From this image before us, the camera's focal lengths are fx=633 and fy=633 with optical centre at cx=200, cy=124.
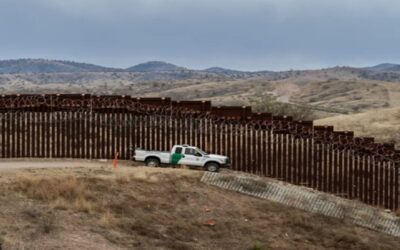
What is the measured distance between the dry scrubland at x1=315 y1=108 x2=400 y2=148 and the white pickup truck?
19.9m

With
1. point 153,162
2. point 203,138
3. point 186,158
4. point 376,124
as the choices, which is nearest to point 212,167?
point 186,158

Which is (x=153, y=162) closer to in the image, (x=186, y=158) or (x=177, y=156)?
(x=177, y=156)

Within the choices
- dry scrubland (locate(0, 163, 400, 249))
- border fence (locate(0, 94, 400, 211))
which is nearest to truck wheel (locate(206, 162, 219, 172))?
border fence (locate(0, 94, 400, 211))

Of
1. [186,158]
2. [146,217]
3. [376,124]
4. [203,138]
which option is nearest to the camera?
[146,217]

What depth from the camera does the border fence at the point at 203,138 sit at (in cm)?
3161

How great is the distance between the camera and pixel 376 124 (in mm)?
53031

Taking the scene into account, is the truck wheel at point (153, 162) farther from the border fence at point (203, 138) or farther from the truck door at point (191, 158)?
the border fence at point (203, 138)

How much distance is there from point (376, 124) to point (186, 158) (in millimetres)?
27759

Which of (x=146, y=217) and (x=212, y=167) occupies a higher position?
(x=212, y=167)

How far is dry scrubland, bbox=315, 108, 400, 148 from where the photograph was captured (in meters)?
48.0

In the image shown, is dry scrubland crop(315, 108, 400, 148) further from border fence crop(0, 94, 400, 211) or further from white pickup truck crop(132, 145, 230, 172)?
white pickup truck crop(132, 145, 230, 172)

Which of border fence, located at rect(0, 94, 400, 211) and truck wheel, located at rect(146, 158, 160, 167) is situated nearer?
truck wheel, located at rect(146, 158, 160, 167)

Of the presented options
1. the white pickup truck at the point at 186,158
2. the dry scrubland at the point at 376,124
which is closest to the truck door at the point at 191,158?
the white pickup truck at the point at 186,158

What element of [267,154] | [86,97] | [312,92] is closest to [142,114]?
[86,97]
